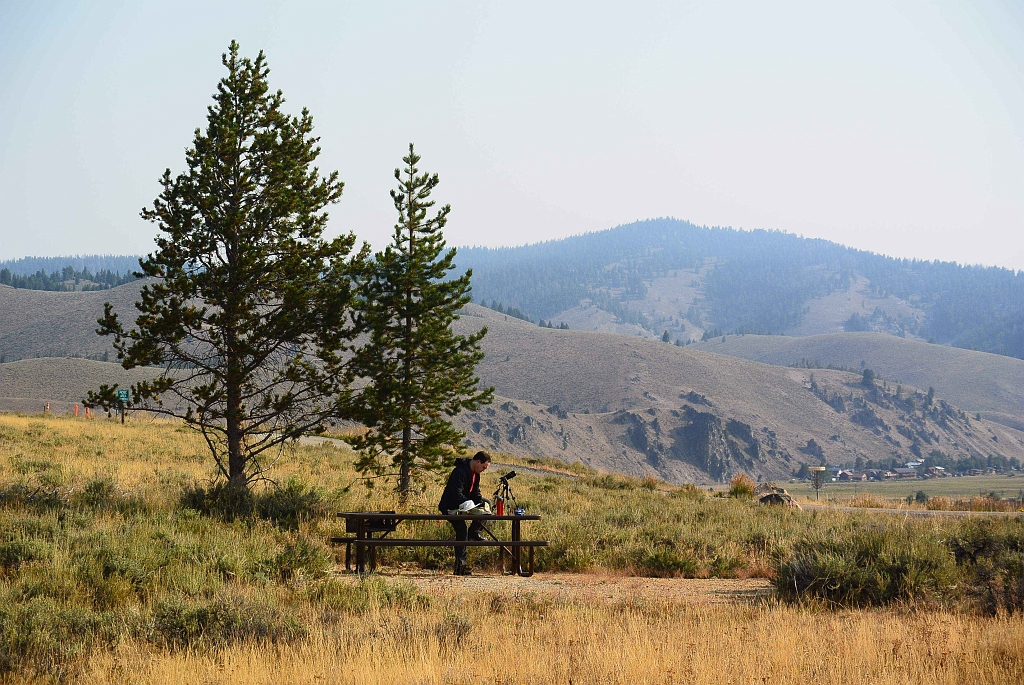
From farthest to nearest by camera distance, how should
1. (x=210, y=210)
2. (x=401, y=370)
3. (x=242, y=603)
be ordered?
1. (x=401, y=370)
2. (x=210, y=210)
3. (x=242, y=603)

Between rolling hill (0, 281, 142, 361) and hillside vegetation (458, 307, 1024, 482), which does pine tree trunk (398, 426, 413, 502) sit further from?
rolling hill (0, 281, 142, 361)

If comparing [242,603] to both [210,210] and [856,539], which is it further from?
[210,210]

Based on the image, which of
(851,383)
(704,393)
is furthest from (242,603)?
(851,383)

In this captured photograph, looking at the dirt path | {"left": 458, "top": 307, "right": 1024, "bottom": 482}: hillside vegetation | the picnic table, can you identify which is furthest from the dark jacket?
{"left": 458, "top": 307, "right": 1024, "bottom": 482}: hillside vegetation

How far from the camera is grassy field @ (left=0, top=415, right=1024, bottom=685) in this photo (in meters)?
7.39

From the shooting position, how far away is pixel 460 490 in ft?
44.8

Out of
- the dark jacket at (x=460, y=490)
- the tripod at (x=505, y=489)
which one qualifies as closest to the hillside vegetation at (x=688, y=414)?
the tripod at (x=505, y=489)

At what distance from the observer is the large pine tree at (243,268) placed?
17.0 metres

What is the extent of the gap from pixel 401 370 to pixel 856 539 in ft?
35.8

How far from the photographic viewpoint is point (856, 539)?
12.7 meters

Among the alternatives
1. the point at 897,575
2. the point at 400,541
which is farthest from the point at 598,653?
the point at 400,541

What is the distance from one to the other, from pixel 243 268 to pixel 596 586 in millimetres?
8673

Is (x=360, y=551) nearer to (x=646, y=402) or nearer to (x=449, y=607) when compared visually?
(x=449, y=607)

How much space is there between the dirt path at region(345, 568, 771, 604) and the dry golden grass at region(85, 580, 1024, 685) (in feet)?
6.03
